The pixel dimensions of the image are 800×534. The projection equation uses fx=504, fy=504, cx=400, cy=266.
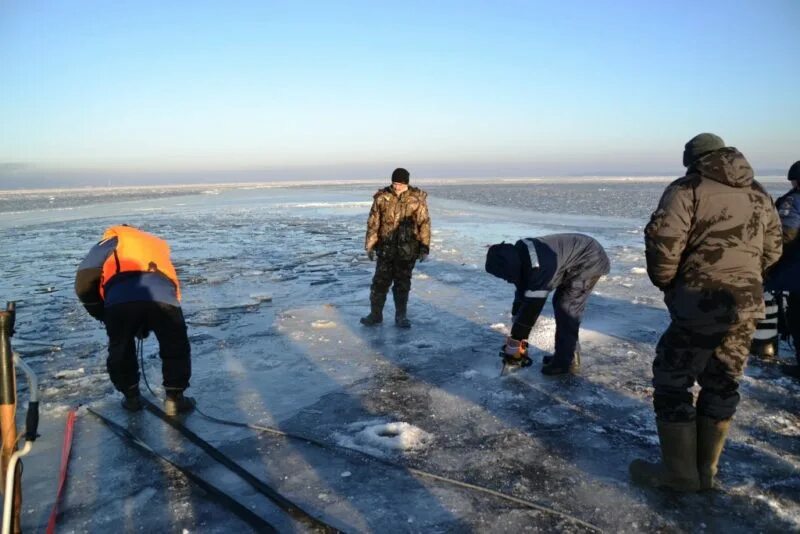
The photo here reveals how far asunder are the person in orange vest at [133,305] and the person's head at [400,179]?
9.66 ft

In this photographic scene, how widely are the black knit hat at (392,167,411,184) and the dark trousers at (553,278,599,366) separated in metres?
2.40

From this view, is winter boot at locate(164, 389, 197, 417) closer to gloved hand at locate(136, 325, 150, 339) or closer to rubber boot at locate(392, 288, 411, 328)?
gloved hand at locate(136, 325, 150, 339)

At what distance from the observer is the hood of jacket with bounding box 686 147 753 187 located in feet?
8.60

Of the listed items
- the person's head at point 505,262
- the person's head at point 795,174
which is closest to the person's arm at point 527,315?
the person's head at point 505,262

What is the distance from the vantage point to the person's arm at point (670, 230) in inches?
105

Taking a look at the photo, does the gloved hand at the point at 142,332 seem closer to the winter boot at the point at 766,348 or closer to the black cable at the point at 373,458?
the black cable at the point at 373,458

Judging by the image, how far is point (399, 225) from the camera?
19.9ft

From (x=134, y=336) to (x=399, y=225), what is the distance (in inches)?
125

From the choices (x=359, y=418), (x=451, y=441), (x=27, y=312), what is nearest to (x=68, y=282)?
(x=27, y=312)

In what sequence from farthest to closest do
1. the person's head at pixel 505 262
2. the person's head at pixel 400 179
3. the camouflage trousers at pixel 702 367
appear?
the person's head at pixel 400 179 < the person's head at pixel 505 262 < the camouflage trousers at pixel 702 367

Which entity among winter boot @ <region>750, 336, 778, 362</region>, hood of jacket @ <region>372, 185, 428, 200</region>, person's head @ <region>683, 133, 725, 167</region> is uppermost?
person's head @ <region>683, 133, 725, 167</region>

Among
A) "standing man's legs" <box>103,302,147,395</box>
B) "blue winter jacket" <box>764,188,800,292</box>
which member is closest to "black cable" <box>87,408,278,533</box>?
"standing man's legs" <box>103,302,147,395</box>

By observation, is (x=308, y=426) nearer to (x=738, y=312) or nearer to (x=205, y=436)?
(x=205, y=436)

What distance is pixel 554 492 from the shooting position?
9.22ft
